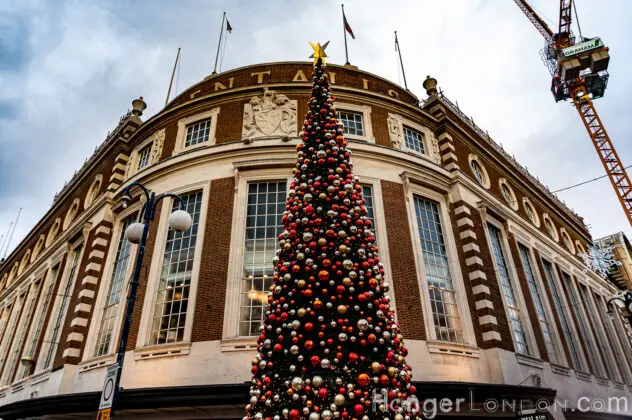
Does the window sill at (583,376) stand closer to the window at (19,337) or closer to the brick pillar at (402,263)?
the brick pillar at (402,263)

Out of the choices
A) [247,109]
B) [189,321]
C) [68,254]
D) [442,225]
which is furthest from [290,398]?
[68,254]

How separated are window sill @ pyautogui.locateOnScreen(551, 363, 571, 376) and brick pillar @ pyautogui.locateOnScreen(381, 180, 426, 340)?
9.17 meters

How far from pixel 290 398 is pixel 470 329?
11.2 m

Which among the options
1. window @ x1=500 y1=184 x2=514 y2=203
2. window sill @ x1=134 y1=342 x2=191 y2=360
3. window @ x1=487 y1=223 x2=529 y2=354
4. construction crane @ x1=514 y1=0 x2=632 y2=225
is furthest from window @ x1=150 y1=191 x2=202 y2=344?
construction crane @ x1=514 y1=0 x2=632 y2=225

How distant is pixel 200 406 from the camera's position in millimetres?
12195

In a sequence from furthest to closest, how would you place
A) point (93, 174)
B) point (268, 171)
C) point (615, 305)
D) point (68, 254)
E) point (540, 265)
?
1. point (615, 305)
2. point (93, 174)
3. point (540, 265)
4. point (68, 254)
5. point (268, 171)

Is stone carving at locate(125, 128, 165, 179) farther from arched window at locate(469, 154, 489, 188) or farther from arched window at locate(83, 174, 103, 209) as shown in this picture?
arched window at locate(469, 154, 489, 188)

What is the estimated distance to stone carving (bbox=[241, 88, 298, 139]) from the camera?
59.1 ft

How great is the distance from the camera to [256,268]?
14.9 meters

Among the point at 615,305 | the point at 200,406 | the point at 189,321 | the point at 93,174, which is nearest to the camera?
the point at 200,406

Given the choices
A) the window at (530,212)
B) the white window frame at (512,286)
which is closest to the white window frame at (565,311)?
the window at (530,212)

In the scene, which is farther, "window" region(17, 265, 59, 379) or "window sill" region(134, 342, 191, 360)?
"window" region(17, 265, 59, 379)

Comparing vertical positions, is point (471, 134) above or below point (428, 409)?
above

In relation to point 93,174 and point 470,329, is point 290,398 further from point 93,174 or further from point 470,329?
point 93,174
